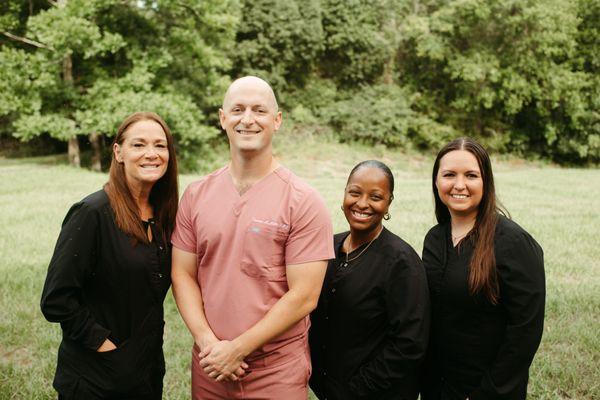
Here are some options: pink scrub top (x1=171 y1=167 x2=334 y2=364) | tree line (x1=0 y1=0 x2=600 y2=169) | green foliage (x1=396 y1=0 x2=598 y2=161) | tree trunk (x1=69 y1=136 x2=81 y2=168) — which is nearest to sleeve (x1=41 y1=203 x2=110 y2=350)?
pink scrub top (x1=171 y1=167 x2=334 y2=364)

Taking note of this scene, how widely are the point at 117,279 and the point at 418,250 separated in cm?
588

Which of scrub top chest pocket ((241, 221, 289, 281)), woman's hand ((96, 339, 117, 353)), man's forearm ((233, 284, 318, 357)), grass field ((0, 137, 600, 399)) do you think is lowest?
grass field ((0, 137, 600, 399))

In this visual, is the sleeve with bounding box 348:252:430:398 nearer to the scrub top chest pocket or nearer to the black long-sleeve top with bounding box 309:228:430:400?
the black long-sleeve top with bounding box 309:228:430:400

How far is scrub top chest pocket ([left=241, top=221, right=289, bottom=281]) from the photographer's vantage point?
232cm

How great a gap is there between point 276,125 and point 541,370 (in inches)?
123

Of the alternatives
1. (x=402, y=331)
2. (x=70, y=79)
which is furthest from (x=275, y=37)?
(x=402, y=331)

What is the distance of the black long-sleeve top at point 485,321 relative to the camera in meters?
2.39

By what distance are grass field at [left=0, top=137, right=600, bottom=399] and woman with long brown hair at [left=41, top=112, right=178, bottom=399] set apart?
1436mm

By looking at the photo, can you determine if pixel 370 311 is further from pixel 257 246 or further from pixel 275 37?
pixel 275 37

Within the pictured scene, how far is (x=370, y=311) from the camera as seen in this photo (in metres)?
2.55

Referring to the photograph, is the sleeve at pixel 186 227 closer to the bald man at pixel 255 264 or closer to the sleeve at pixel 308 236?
the bald man at pixel 255 264

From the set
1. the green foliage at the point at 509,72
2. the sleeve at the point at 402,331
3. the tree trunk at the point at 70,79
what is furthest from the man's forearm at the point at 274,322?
the green foliage at the point at 509,72

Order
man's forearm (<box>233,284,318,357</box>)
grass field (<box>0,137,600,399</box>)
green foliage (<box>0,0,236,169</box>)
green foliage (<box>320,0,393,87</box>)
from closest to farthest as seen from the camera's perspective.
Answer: man's forearm (<box>233,284,318,357</box>)
grass field (<box>0,137,600,399</box>)
green foliage (<box>0,0,236,169</box>)
green foliage (<box>320,0,393,87</box>)

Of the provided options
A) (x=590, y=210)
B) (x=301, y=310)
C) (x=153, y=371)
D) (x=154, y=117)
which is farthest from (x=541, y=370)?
(x=590, y=210)
